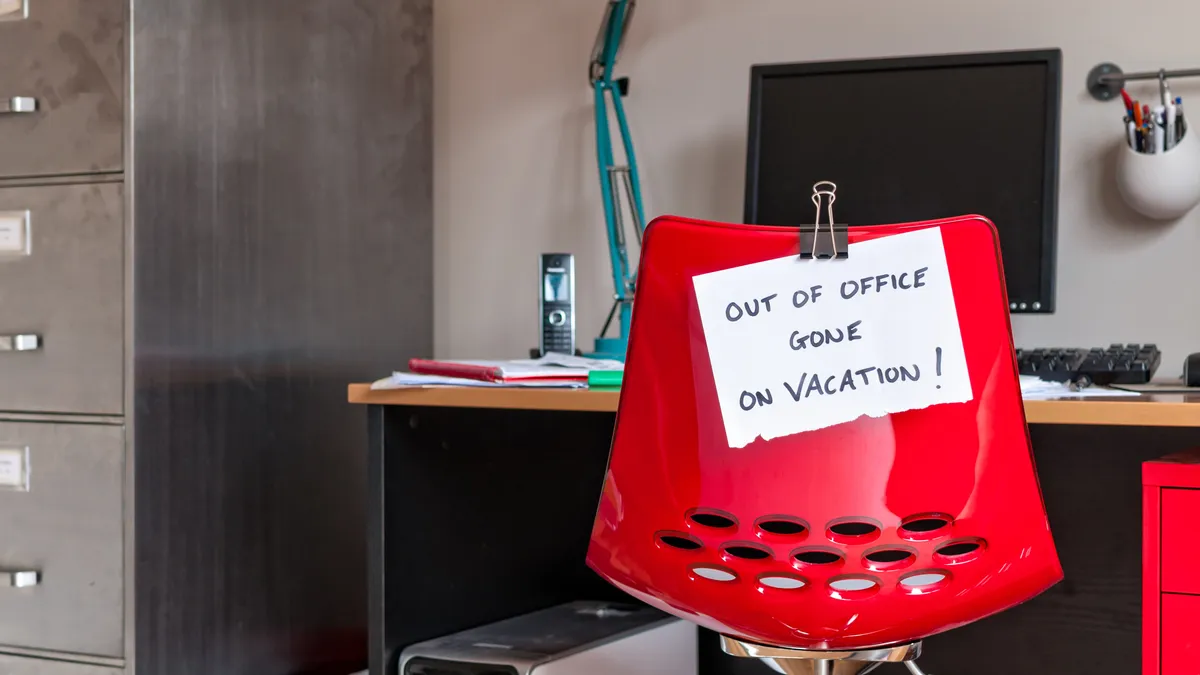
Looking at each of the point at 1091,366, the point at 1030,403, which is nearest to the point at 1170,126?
the point at 1091,366

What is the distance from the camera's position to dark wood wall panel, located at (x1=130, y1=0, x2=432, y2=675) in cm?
150

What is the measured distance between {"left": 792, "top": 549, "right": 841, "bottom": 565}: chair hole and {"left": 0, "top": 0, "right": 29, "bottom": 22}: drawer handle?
123 centimetres

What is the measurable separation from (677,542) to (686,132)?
1084 millimetres

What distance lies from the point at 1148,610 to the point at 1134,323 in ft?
2.39

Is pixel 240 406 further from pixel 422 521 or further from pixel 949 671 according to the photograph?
pixel 949 671

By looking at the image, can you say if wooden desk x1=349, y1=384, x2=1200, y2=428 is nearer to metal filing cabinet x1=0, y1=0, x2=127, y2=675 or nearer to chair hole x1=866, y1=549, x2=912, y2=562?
chair hole x1=866, y1=549, x2=912, y2=562

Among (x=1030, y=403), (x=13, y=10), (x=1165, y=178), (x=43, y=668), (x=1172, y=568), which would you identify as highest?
(x=13, y=10)

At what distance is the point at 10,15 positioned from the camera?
155 centimetres

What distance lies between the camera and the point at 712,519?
102cm

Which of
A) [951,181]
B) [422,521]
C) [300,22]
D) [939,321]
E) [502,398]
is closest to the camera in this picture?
[939,321]

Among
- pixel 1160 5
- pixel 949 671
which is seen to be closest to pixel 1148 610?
pixel 949 671

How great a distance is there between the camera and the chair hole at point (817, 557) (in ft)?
3.20

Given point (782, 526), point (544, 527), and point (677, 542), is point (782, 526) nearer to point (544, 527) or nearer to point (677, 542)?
point (677, 542)

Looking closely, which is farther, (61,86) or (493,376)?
(61,86)
